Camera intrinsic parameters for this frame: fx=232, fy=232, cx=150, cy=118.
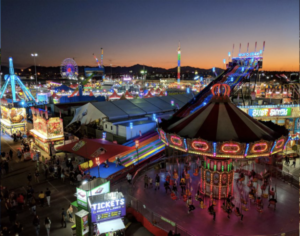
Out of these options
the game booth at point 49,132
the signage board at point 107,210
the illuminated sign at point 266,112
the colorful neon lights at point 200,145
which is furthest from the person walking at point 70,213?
the illuminated sign at point 266,112

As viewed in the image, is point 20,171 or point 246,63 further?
point 246,63

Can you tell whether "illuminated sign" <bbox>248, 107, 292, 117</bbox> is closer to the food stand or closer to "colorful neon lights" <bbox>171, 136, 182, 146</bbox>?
"colorful neon lights" <bbox>171, 136, 182, 146</bbox>

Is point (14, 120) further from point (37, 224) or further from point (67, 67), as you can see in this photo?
point (67, 67)

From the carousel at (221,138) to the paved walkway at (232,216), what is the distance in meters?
1.47

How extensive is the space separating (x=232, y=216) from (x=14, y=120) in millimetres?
26260

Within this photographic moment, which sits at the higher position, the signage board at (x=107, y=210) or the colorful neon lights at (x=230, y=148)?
the colorful neon lights at (x=230, y=148)

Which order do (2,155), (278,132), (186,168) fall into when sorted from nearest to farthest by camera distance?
(278,132) → (186,168) → (2,155)

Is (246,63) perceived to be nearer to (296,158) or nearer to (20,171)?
(296,158)

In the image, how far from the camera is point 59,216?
11766mm

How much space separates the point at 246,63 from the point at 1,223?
36.6m

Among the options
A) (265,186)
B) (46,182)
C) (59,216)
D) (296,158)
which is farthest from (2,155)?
(296,158)

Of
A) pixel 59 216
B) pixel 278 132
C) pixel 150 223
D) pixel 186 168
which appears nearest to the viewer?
pixel 150 223

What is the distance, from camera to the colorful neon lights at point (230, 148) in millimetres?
11141

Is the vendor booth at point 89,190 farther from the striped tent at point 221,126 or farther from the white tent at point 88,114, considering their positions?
the white tent at point 88,114
